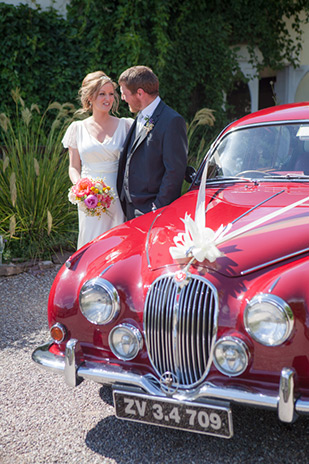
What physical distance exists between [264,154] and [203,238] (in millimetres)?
1256

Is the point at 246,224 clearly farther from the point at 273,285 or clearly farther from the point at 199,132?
the point at 199,132

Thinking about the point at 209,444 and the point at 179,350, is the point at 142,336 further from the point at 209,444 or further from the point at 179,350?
the point at 209,444

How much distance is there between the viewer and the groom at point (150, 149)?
3.92 m

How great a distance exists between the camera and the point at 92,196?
390 centimetres

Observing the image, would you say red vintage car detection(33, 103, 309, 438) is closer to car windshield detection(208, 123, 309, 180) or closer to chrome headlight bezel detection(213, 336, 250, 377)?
chrome headlight bezel detection(213, 336, 250, 377)

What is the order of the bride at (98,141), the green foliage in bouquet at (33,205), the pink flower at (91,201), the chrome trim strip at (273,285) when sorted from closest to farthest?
the chrome trim strip at (273,285)
the pink flower at (91,201)
the bride at (98,141)
the green foliage in bouquet at (33,205)

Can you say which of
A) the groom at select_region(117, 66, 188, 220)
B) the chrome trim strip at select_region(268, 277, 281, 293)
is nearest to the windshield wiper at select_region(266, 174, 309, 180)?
the groom at select_region(117, 66, 188, 220)

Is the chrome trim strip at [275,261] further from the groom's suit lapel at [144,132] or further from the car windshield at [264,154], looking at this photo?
the groom's suit lapel at [144,132]

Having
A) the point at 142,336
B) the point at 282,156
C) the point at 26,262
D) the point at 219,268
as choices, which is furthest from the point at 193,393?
the point at 26,262

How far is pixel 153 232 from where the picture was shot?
305 cm

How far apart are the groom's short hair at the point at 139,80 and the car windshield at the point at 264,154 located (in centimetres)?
73

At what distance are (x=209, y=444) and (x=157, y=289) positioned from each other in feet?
2.96

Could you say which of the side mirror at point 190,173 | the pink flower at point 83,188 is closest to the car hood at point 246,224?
the side mirror at point 190,173

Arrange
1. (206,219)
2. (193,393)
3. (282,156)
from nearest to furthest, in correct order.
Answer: (193,393), (206,219), (282,156)
